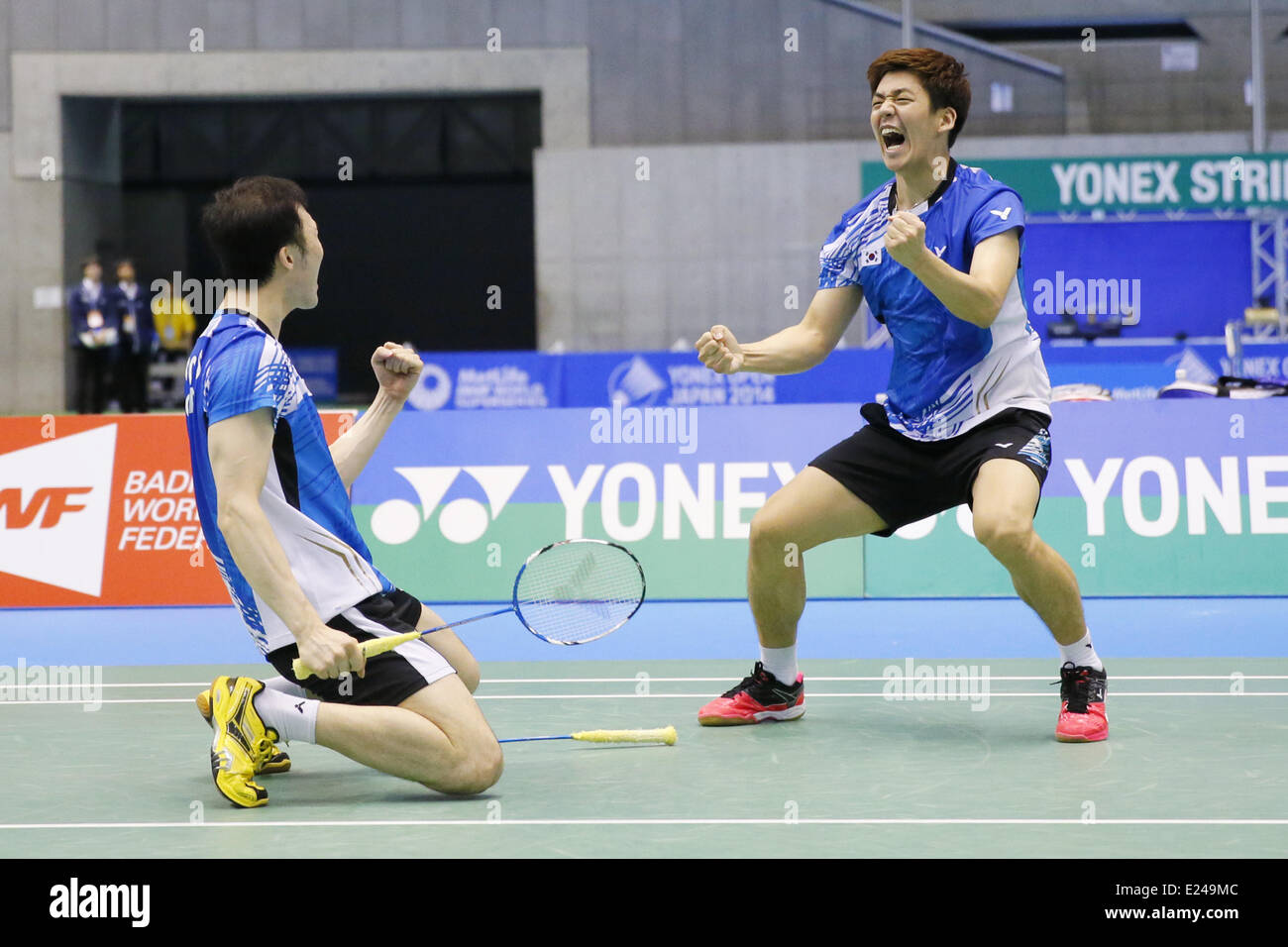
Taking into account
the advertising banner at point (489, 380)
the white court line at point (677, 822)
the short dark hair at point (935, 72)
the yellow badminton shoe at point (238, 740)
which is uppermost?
the short dark hair at point (935, 72)

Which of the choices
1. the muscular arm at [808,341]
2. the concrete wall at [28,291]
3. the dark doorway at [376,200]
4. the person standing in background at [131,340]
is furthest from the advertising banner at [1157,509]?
the concrete wall at [28,291]

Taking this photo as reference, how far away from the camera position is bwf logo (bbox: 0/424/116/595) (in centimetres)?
706

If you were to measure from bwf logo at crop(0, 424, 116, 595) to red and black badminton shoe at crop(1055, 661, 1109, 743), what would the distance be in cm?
479

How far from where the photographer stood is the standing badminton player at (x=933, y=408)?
13.2 ft

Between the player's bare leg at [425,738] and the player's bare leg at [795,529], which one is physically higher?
the player's bare leg at [795,529]

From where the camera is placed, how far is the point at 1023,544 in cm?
393

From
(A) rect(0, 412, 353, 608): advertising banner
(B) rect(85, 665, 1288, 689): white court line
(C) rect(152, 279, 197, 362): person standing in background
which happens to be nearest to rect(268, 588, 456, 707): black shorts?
(B) rect(85, 665, 1288, 689): white court line

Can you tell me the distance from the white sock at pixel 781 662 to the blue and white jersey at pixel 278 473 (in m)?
1.34

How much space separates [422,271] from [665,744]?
78.5 ft

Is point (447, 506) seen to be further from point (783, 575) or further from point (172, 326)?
point (172, 326)

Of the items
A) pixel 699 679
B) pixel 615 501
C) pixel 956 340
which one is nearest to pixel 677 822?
pixel 956 340

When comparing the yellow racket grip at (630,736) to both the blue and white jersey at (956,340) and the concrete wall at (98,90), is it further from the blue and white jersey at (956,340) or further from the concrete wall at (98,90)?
the concrete wall at (98,90)
